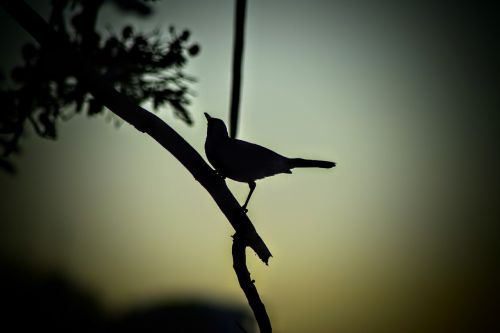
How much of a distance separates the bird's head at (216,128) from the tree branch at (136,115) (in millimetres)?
649

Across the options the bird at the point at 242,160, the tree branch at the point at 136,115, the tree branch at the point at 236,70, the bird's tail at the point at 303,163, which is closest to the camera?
the tree branch at the point at 136,115

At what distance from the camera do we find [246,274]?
2031mm

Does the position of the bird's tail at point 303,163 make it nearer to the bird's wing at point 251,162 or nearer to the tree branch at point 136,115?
the bird's wing at point 251,162

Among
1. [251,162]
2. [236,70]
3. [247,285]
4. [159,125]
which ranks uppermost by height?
[236,70]

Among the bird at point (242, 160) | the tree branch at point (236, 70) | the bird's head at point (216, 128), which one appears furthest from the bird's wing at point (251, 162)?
the tree branch at point (236, 70)

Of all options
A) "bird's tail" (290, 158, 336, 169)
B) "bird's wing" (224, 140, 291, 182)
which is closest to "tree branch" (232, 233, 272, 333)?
"bird's wing" (224, 140, 291, 182)

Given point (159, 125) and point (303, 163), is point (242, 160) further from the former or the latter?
point (159, 125)

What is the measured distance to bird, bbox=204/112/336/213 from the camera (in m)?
2.66

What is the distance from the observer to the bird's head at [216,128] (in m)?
2.73

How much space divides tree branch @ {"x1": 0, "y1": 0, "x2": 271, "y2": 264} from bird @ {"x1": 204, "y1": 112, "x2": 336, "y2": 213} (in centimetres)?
47

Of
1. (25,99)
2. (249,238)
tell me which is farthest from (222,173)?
(25,99)

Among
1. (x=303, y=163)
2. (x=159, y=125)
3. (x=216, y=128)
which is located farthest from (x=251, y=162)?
(x=159, y=125)

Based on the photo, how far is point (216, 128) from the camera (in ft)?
9.13

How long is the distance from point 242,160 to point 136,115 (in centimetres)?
100
